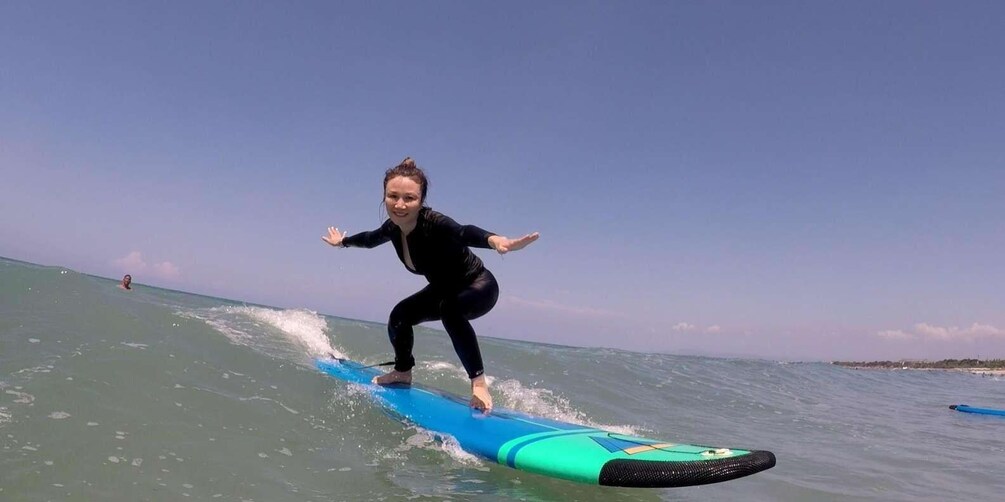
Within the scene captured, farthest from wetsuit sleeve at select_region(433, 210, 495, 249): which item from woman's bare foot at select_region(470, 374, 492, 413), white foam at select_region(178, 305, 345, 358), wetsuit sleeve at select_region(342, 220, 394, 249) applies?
white foam at select_region(178, 305, 345, 358)

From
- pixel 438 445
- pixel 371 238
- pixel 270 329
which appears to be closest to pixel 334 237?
pixel 371 238

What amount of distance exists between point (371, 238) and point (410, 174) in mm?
936

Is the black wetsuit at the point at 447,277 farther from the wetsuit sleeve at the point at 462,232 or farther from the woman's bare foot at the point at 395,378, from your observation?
the woman's bare foot at the point at 395,378

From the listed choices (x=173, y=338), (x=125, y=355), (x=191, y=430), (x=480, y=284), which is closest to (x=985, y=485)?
(x=480, y=284)

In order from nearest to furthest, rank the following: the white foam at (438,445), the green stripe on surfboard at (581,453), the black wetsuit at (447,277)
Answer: the green stripe on surfboard at (581,453), the white foam at (438,445), the black wetsuit at (447,277)

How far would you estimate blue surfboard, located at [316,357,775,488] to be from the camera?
2949 mm

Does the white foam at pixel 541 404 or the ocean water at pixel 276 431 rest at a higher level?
the ocean water at pixel 276 431

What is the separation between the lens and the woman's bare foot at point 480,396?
4.66 m

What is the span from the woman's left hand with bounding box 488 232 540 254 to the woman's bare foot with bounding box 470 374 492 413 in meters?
1.45

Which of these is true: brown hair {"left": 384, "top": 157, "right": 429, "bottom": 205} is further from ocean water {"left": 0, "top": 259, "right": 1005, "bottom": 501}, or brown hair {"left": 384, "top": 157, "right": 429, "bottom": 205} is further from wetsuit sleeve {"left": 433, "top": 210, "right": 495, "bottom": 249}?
ocean water {"left": 0, "top": 259, "right": 1005, "bottom": 501}

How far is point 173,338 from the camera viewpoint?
616 cm

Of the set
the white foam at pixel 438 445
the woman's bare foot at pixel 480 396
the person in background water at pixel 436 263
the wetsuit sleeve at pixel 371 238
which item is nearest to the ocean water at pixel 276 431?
the white foam at pixel 438 445

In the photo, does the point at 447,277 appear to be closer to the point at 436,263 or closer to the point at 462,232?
the point at 436,263

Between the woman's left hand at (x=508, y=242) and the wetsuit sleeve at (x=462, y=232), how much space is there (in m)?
0.09
